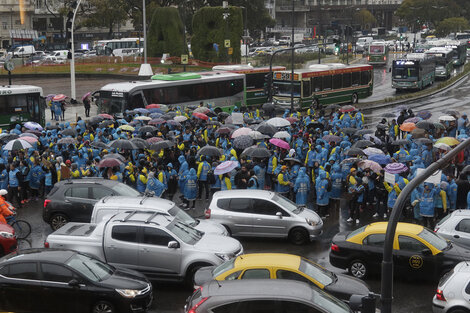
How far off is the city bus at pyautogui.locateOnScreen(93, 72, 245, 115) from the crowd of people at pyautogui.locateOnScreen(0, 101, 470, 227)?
24.6 feet

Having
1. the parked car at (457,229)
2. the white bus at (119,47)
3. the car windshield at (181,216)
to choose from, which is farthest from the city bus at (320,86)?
the white bus at (119,47)

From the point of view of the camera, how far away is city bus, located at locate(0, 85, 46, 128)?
31.3 metres

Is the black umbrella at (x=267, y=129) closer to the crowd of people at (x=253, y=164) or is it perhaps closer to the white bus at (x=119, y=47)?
the crowd of people at (x=253, y=164)

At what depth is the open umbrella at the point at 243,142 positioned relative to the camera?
21.6m

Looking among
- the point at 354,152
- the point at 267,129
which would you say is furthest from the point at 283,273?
the point at 267,129

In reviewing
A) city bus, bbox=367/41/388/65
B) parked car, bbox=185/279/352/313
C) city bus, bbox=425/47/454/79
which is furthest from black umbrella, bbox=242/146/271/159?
city bus, bbox=367/41/388/65

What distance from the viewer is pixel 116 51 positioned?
83.6m

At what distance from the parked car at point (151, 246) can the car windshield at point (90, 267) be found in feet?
3.55

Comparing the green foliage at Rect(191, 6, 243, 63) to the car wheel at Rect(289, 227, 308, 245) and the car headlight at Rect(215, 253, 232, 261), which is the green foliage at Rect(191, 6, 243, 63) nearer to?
the car wheel at Rect(289, 227, 308, 245)

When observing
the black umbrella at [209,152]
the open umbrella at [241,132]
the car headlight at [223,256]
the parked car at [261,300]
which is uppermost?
the open umbrella at [241,132]

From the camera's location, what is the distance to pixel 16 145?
66.7 ft

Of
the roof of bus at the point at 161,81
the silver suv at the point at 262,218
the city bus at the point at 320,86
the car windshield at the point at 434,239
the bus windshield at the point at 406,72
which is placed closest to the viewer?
the car windshield at the point at 434,239

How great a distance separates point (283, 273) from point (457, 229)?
17.7ft

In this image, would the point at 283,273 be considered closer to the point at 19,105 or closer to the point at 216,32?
the point at 19,105
